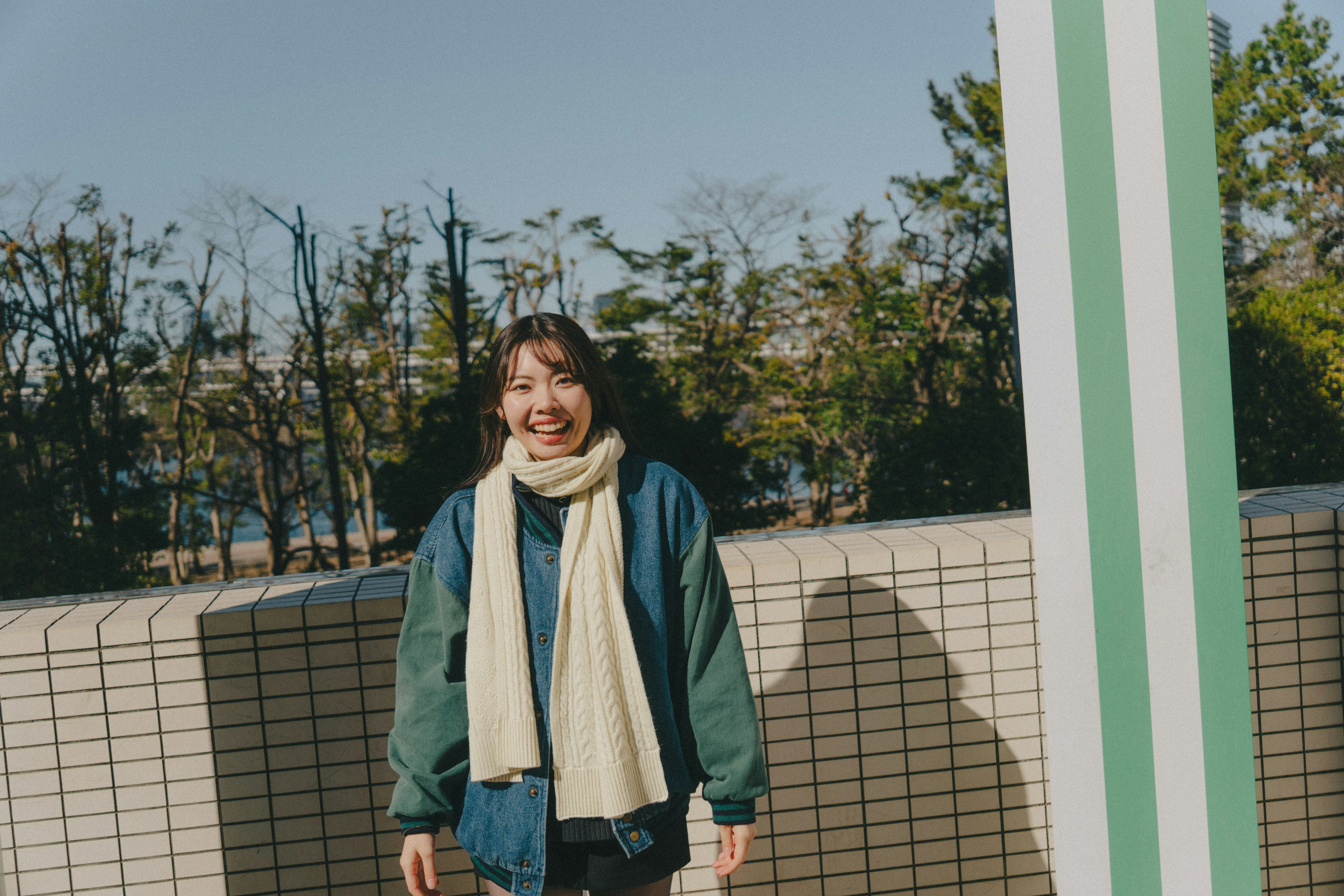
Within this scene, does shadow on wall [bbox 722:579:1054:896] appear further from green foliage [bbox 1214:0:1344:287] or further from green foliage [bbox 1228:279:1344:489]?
green foliage [bbox 1214:0:1344:287]

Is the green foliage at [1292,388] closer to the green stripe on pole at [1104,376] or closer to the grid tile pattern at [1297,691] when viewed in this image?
the grid tile pattern at [1297,691]

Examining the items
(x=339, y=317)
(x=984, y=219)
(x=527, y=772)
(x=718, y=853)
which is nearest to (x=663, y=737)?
(x=527, y=772)

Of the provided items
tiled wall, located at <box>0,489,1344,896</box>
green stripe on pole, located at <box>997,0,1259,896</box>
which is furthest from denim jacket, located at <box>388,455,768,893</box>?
tiled wall, located at <box>0,489,1344,896</box>

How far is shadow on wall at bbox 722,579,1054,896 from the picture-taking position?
2682 mm

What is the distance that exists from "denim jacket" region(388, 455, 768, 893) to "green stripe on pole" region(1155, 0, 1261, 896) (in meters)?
0.77

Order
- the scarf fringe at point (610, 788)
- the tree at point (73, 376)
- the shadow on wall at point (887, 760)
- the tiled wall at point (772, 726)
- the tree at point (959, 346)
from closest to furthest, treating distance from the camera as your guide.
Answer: the scarf fringe at point (610, 788)
the tiled wall at point (772, 726)
the shadow on wall at point (887, 760)
the tree at point (73, 376)
the tree at point (959, 346)

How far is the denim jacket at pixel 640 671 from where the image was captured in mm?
1647

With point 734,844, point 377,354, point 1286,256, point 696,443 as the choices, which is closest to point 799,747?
point 734,844

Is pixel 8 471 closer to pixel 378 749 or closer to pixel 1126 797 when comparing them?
pixel 378 749

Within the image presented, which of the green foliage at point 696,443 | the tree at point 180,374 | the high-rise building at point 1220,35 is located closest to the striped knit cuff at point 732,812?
the green foliage at point 696,443

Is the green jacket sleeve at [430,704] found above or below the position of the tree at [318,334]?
below

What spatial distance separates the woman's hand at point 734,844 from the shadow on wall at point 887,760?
0.96 m

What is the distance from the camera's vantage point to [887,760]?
8.95ft

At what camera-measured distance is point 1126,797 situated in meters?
1.49
